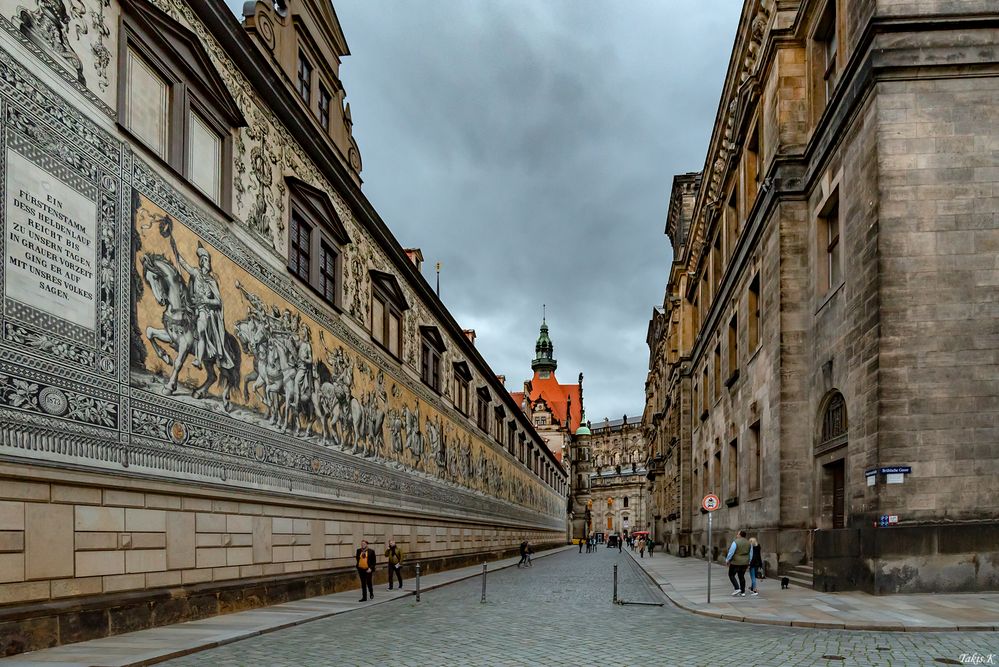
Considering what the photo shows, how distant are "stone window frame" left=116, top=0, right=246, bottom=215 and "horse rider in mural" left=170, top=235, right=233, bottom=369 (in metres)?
1.29

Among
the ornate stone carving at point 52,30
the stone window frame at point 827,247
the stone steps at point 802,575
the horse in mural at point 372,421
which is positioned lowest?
the stone steps at point 802,575

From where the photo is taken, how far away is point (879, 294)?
17.2 m

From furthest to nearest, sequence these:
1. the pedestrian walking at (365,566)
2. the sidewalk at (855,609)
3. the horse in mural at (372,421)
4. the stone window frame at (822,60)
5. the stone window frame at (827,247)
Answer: the horse in mural at (372,421) < the stone window frame at (822,60) < the stone window frame at (827,247) < the pedestrian walking at (365,566) < the sidewalk at (855,609)

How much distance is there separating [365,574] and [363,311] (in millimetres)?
8664

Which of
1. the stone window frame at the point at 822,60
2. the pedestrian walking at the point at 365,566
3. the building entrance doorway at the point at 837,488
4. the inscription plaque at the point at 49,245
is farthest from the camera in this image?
the stone window frame at the point at 822,60

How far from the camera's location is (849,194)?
19250mm

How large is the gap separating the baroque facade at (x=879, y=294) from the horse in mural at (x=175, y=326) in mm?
9781

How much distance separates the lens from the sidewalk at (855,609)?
12.7m

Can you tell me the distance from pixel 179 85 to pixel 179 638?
9.04 m

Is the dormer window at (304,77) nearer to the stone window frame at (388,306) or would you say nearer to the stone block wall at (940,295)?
the stone window frame at (388,306)

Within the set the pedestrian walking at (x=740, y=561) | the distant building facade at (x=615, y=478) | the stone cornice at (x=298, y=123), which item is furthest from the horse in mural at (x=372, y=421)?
the distant building facade at (x=615, y=478)

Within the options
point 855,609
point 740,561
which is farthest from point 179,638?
point 740,561

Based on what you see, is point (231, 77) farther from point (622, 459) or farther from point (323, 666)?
point (622, 459)

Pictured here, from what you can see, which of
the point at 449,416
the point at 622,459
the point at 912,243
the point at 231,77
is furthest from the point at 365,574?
the point at 622,459
